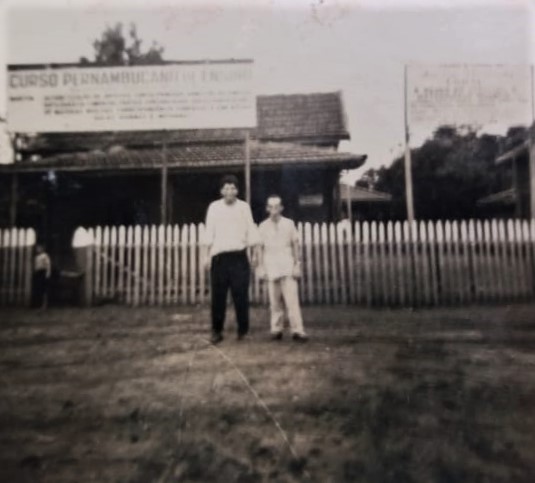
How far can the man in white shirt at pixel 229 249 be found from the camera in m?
2.56

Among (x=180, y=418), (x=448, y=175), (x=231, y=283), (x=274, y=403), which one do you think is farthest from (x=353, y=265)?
(x=180, y=418)

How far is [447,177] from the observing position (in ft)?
9.62

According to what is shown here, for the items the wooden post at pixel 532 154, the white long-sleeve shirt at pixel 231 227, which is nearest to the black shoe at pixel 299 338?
the white long-sleeve shirt at pixel 231 227

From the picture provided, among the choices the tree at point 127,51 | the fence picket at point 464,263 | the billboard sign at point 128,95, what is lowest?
the fence picket at point 464,263

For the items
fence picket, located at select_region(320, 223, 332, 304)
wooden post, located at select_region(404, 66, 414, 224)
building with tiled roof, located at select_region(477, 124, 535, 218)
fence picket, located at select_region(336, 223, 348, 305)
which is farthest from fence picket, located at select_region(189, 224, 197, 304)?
building with tiled roof, located at select_region(477, 124, 535, 218)

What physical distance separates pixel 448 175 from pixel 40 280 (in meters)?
2.65

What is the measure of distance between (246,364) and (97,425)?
0.67 meters

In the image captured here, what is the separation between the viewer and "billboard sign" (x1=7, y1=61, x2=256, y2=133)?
2.41 meters

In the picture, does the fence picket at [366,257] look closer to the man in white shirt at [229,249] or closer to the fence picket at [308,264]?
the fence picket at [308,264]

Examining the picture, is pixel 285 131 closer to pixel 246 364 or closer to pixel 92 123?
pixel 92 123

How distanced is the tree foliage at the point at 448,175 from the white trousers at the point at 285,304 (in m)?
0.82

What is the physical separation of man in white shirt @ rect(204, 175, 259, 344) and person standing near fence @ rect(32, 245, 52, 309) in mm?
1147

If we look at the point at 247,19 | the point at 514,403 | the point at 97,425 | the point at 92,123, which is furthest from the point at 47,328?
the point at 514,403

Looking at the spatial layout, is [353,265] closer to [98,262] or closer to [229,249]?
[229,249]
